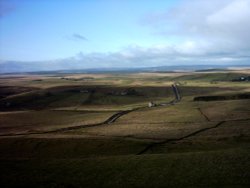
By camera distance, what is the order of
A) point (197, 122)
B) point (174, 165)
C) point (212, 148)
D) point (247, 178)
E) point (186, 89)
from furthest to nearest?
point (186, 89), point (197, 122), point (212, 148), point (174, 165), point (247, 178)

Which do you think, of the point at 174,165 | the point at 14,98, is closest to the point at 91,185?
the point at 174,165

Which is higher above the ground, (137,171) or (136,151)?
(137,171)

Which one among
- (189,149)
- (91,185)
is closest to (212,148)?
(189,149)

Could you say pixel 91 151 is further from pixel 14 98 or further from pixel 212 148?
pixel 14 98

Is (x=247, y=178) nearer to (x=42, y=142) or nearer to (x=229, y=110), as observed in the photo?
(x=42, y=142)

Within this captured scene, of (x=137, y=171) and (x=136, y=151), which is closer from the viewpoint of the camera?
(x=137, y=171)

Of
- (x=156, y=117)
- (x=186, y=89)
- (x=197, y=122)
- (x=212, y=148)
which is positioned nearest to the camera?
(x=212, y=148)

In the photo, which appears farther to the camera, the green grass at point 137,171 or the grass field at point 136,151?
the grass field at point 136,151

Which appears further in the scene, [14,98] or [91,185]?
[14,98]

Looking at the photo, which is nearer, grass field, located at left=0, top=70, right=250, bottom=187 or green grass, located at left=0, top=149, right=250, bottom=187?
green grass, located at left=0, top=149, right=250, bottom=187
